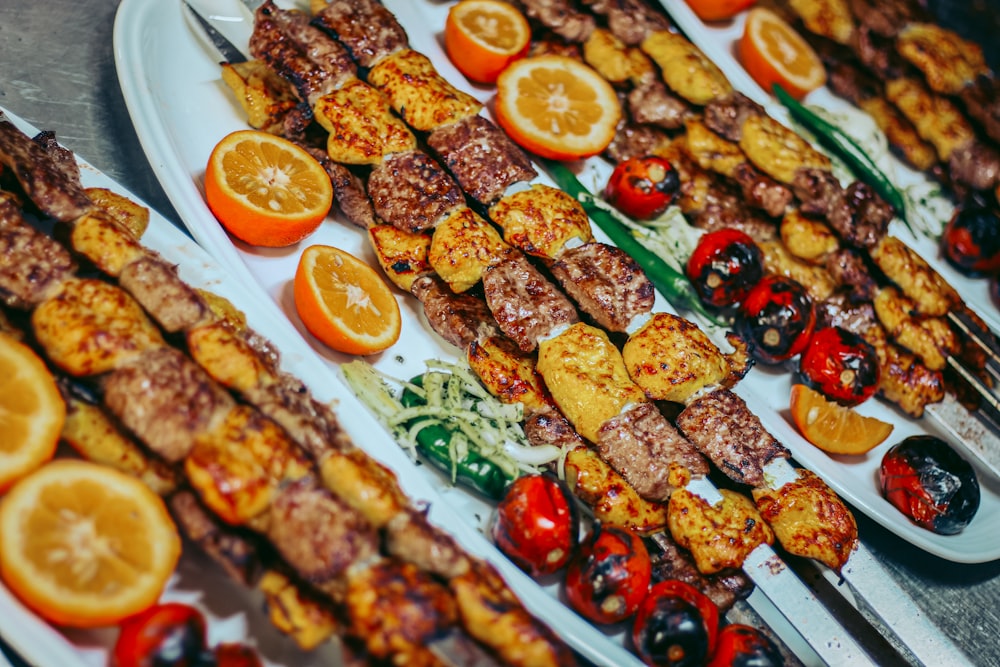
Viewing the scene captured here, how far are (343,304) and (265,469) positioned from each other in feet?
3.78

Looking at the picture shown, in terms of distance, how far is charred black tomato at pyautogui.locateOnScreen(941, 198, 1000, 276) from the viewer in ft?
18.0

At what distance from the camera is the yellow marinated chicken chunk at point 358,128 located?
170 inches

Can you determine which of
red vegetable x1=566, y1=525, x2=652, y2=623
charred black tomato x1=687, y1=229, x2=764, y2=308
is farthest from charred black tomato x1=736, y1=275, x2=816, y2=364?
red vegetable x1=566, y1=525, x2=652, y2=623

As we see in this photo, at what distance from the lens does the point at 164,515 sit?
283cm

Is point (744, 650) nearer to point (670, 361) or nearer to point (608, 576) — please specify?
point (608, 576)

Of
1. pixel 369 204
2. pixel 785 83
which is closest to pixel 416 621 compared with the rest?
pixel 369 204

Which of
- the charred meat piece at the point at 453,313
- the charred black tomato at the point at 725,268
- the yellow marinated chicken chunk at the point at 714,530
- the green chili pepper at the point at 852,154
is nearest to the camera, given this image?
the yellow marinated chicken chunk at the point at 714,530

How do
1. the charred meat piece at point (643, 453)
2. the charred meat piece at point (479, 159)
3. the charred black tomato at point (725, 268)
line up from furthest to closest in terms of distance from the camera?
the charred black tomato at point (725, 268), the charred meat piece at point (479, 159), the charred meat piece at point (643, 453)

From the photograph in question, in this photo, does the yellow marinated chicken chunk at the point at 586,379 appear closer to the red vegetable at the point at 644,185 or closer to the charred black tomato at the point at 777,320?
the charred black tomato at the point at 777,320

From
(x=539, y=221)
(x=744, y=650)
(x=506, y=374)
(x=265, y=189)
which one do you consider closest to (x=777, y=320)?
(x=539, y=221)

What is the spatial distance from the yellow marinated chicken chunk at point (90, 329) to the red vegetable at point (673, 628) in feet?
7.44

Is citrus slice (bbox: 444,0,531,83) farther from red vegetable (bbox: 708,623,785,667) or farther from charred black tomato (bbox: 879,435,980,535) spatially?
red vegetable (bbox: 708,623,785,667)

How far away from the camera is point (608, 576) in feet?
11.2

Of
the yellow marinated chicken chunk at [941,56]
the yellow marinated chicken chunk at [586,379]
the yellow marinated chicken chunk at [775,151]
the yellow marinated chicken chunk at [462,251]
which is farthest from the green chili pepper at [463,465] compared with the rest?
the yellow marinated chicken chunk at [941,56]
